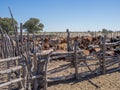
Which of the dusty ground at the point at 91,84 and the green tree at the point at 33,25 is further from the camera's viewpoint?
the green tree at the point at 33,25

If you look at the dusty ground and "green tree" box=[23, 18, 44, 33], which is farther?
"green tree" box=[23, 18, 44, 33]

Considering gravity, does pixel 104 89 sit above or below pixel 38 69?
below

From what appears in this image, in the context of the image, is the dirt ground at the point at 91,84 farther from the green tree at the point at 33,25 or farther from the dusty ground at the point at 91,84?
the green tree at the point at 33,25

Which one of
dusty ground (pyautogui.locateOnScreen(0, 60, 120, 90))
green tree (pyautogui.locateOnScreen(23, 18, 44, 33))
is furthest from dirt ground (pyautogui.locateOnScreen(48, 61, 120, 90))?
green tree (pyautogui.locateOnScreen(23, 18, 44, 33))

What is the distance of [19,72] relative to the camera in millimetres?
6539

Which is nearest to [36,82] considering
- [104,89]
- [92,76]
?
[104,89]

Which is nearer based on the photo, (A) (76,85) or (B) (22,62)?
(B) (22,62)

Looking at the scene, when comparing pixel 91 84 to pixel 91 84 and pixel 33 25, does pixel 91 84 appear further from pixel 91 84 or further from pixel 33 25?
pixel 33 25

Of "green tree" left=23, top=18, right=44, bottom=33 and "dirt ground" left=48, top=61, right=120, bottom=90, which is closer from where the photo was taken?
"dirt ground" left=48, top=61, right=120, bottom=90

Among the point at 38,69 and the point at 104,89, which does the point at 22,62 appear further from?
the point at 104,89

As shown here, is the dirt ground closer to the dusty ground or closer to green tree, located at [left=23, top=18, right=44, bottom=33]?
the dusty ground

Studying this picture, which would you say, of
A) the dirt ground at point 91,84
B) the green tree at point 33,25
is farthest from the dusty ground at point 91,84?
the green tree at point 33,25

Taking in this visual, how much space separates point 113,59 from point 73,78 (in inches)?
94.5

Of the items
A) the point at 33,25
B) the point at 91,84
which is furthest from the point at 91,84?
the point at 33,25
